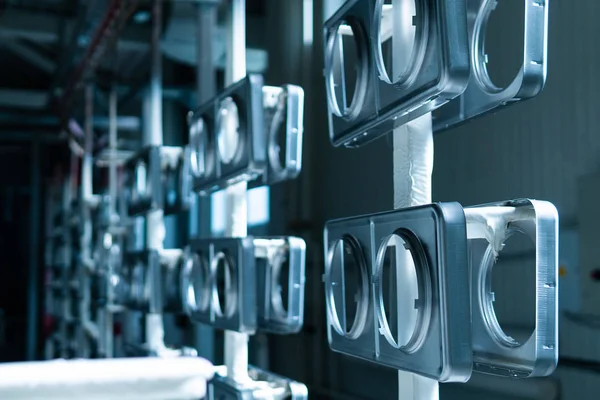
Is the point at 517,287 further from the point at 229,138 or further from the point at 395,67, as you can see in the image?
the point at 395,67

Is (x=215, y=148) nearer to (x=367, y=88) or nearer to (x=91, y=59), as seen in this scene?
(x=367, y=88)

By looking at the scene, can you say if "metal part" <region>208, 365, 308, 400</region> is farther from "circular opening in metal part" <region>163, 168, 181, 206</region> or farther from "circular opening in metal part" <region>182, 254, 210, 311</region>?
"circular opening in metal part" <region>163, 168, 181, 206</region>

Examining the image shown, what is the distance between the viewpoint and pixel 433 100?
5.14 ft

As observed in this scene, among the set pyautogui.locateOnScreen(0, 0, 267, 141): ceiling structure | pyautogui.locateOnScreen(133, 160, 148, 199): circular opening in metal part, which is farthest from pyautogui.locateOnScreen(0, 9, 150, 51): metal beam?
pyautogui.locateOnScreen(133, 160, 148, 199): circular opening in metal part

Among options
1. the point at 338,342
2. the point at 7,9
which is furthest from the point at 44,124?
the point at 338,342

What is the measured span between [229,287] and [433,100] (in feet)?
4.57

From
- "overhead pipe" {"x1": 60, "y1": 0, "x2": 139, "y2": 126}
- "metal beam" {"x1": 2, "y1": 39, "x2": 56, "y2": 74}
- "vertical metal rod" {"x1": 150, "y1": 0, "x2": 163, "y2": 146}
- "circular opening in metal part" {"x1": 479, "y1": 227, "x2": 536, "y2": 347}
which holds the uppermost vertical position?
"metal beam" {"x1": 2, "y1": 39, "x2": 56, "y2": 74}

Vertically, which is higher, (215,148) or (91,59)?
(91,59)

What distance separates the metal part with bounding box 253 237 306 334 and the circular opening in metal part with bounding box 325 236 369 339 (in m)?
0.61

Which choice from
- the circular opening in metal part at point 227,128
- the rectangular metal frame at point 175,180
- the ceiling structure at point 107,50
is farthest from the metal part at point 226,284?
the ceiling structure at point 107,50

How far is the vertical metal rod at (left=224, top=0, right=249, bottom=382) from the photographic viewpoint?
2879mm

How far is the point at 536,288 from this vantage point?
1.43 m

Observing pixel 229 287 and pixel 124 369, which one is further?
pixel 229 287

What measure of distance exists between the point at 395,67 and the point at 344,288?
52 centimetres
